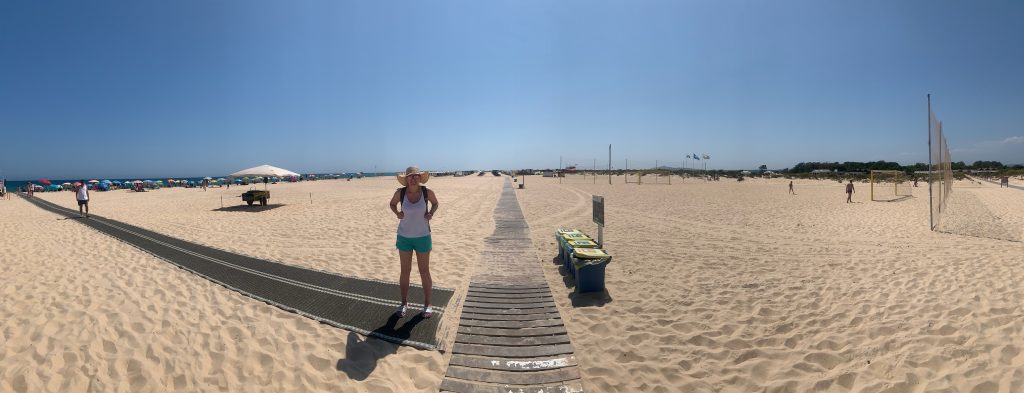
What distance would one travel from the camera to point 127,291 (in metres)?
5.54

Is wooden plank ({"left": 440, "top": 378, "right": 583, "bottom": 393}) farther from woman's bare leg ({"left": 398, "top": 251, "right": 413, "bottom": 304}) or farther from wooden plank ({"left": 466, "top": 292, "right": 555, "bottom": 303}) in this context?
wooden plank ({"left": 466, "top": 292, "right": 555, "bottom": 303})

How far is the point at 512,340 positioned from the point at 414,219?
1766 millimetres

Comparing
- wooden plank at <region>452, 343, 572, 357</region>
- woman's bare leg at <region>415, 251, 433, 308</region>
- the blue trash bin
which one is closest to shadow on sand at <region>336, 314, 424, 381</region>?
woman's bare leg at <region>415, 251, 433, 308</region>

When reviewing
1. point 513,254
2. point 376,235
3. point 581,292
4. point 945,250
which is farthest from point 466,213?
point 945,250

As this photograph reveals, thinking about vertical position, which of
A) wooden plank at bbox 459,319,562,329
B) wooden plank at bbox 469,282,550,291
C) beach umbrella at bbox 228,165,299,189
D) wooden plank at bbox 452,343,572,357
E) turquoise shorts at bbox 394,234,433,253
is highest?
beach umbrella at bbox 228,165,299,189

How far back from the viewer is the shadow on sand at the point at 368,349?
3.55m

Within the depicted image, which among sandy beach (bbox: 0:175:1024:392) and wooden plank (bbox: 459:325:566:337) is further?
wooden plank (bbox: 459:325:566:337)

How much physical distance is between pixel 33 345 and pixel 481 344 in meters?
4.57

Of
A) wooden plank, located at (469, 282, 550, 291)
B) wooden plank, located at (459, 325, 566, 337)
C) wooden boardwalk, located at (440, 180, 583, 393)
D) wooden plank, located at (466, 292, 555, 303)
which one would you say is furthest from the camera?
wooden plank, located at (469, 282, 550, 291)

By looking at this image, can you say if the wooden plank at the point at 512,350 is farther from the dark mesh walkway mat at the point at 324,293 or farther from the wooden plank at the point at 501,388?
the wooden plank at the point at 501,388

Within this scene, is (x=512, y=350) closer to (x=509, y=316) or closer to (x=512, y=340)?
(x=512, y=340)

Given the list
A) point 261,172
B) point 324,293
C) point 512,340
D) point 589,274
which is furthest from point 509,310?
point 261,172

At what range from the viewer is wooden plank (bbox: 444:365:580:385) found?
3.36 metres

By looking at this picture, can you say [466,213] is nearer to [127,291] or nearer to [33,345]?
[127,291]
